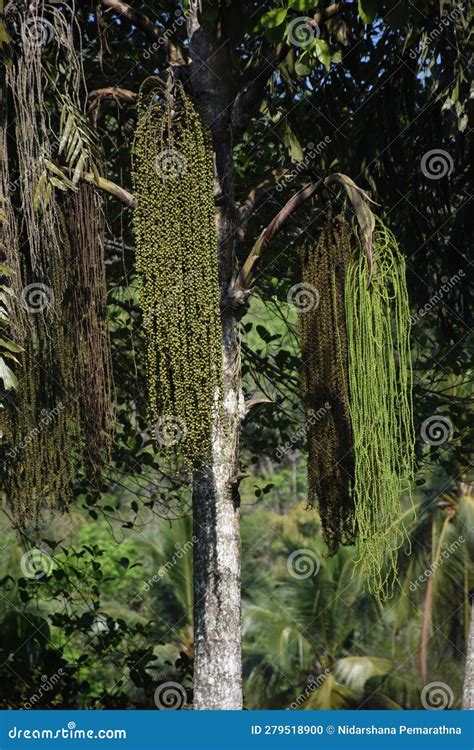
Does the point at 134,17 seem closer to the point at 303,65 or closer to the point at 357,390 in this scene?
the point at 303,65

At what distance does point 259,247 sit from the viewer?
4676 millimetres

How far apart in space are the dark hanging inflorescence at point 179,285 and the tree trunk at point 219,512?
420 mm

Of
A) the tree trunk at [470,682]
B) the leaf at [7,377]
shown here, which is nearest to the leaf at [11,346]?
the leaf at [7,377]

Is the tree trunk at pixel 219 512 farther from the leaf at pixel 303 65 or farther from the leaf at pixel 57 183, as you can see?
the leaf at pixel 57 183

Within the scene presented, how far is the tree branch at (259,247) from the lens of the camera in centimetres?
465

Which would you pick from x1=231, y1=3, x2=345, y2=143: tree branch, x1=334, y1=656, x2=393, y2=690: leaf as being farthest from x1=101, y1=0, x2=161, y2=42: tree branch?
x1=334, y1=656, x2=393, y2=690: leaf

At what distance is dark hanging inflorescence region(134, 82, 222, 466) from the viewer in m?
3.99

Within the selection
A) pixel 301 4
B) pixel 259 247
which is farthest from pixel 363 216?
pixel 301 4

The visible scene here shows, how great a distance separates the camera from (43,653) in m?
7.58

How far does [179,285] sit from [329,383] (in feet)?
2.89

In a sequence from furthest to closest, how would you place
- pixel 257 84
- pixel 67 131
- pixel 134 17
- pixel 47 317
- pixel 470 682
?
1. pixel 470 682
2. pixel 134 17
3. pixel 257 84
4. pixel 67 131
5. pixel 47 317

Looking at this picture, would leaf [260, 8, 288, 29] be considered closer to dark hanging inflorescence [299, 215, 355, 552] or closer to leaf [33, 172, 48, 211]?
dark hanging inflorescence [299, 215, 355, 552]
